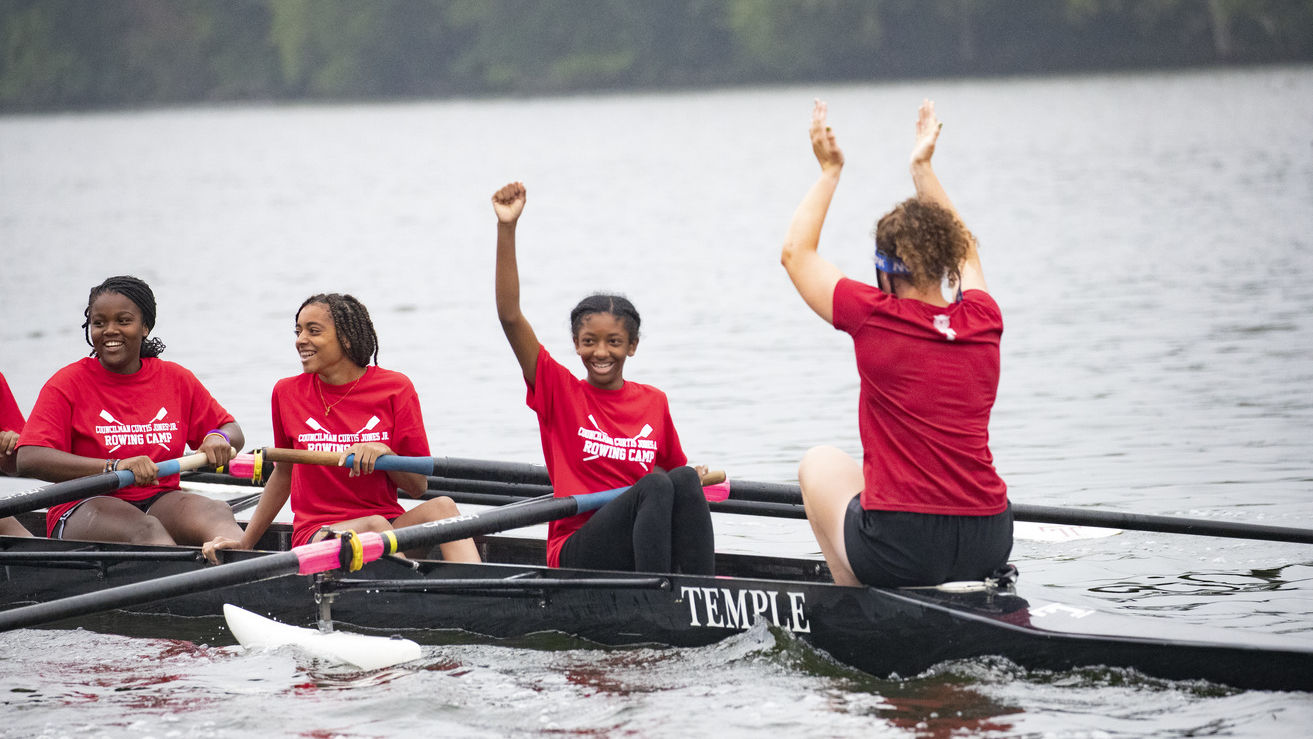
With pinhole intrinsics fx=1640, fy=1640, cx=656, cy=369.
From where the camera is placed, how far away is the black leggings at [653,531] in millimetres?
6109

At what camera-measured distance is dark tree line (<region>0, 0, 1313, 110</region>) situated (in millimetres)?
60781

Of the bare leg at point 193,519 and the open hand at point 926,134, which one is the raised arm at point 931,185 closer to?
the open hand at point 926,134

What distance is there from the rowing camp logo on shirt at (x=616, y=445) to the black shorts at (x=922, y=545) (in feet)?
3.66

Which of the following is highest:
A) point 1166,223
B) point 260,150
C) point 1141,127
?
point 260,150

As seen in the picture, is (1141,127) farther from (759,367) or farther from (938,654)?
(938,654)

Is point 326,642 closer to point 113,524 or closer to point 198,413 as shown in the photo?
point 113,524

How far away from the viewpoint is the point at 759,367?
14547mm

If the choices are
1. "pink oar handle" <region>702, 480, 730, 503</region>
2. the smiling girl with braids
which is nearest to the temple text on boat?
"pink oar handle" <region>702, 480, 730, 503</region>

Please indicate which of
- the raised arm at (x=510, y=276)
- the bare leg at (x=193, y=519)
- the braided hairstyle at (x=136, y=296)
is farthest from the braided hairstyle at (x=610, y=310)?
the braided hairstyle at (x=136, y=296)

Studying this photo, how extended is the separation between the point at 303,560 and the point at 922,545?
2174mm

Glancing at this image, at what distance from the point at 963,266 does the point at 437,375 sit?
9.90 meters

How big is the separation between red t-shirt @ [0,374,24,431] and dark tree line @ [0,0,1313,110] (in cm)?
5367

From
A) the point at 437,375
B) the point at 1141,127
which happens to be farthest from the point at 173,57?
the point at 437,375

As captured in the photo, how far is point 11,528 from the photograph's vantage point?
25.9ft
